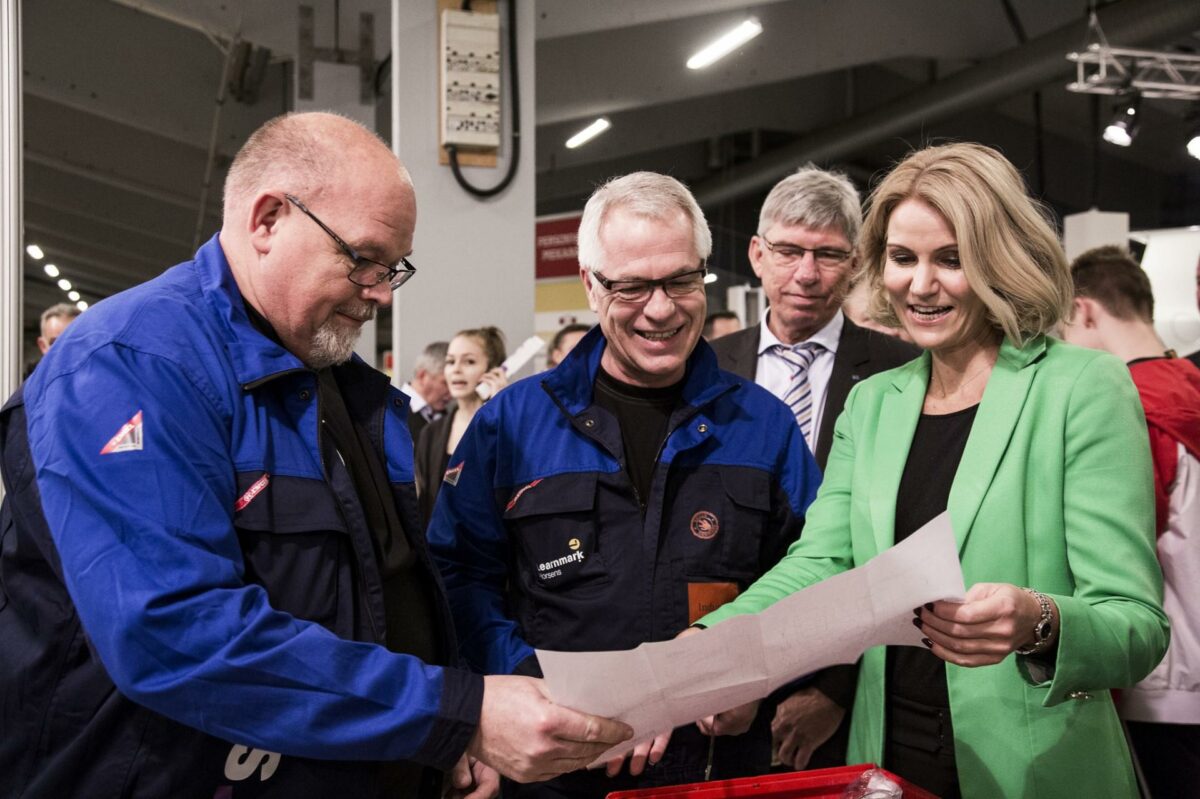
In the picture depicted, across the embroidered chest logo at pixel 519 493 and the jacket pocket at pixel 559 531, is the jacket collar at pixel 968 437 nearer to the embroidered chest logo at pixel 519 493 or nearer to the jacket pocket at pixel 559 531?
the jacket pocket at pixel 559 531

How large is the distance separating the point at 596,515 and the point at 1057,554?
0.77 m

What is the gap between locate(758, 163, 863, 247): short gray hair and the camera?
2.93 m

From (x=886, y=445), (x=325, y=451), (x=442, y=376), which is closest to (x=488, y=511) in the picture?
(x=325, y=451)

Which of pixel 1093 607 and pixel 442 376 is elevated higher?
pixel 442 376

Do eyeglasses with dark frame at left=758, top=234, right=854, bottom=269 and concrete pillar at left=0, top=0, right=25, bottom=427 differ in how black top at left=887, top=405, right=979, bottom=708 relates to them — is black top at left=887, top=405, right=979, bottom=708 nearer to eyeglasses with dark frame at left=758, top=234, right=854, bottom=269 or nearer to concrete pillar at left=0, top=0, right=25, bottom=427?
eyeglasses with dark frame at left=758, top=234, right=854, bottom=269

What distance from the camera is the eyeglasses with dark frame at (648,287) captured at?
2.02 m

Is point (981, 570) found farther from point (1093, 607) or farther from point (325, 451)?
point (325, 451)

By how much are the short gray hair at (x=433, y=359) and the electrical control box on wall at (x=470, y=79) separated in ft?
2.92

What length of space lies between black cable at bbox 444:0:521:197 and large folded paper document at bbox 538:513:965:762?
3.79 m

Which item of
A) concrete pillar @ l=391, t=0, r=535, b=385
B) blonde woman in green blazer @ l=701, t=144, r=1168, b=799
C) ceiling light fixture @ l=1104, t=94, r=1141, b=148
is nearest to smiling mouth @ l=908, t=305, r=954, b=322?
blonde woman in green blazer @ l=701, t=144, r=1168, b=799

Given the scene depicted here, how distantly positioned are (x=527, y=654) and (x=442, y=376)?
3.04 metres

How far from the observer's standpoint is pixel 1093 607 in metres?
1.48

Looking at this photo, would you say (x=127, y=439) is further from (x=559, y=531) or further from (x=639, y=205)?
(x=639, y=205)

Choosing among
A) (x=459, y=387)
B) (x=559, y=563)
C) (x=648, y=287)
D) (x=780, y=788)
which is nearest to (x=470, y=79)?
(x=459, y=387)
